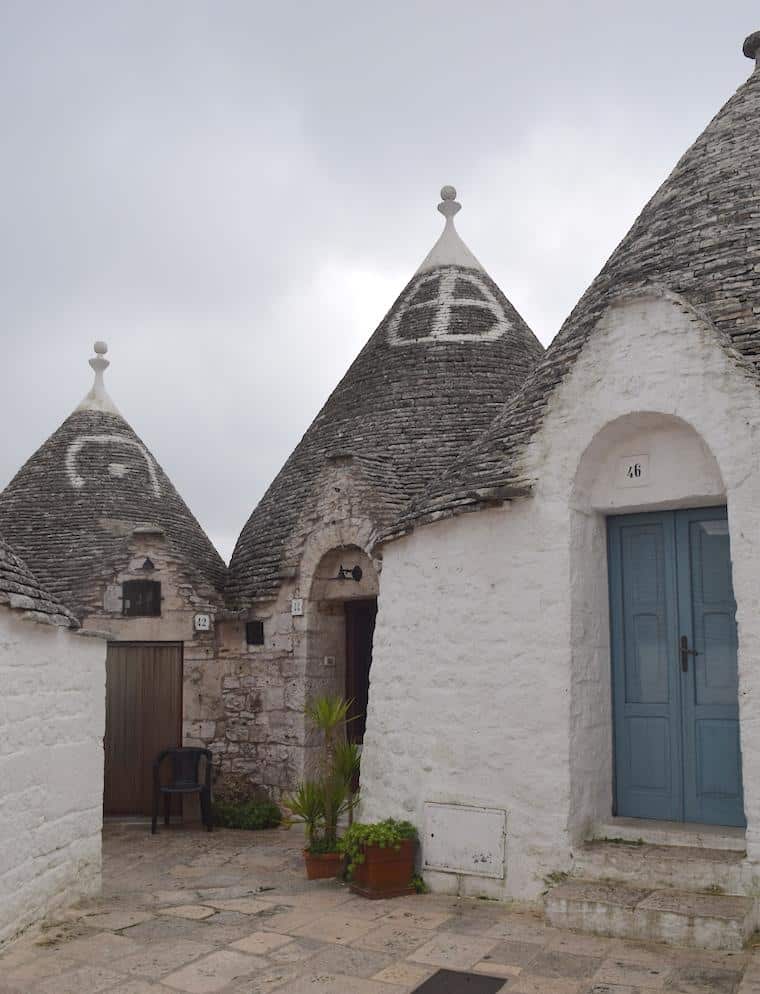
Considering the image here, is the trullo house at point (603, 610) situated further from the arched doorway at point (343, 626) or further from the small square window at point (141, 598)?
the small square window at point (141, 598)

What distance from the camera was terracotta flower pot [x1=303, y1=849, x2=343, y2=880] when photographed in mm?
7335

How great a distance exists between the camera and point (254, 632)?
11.3 meters

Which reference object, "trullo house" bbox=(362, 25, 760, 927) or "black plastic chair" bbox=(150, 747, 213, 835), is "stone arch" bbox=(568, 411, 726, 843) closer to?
"trullo house" bbox=(362, 25, 760, 927)

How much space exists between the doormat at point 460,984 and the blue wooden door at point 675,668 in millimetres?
2018

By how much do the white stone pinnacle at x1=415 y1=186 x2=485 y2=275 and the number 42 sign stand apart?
7.45 m

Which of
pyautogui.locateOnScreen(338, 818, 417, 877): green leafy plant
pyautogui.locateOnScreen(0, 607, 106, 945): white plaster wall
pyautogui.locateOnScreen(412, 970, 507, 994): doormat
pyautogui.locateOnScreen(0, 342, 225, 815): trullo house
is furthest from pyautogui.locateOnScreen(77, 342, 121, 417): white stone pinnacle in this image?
pyautogui.locateOnScreen(412, 970, 507, 994): doormat

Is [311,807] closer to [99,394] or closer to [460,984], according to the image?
[460,984]

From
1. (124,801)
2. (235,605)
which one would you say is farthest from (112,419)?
(124,801)

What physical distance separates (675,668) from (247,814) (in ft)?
18.7

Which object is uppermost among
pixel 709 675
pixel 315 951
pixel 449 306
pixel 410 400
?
pixel 449 306

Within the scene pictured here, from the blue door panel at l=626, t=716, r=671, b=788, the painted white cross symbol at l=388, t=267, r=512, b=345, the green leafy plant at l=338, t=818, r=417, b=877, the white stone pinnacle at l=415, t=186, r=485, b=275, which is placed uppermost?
the white stone pinnacle at l=415, t=186, r=485, b=275

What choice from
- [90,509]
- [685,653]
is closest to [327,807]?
[685,653]

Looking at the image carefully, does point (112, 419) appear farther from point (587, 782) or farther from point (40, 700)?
point (587, 782)

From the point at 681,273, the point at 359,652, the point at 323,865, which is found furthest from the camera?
the point at 359,652
